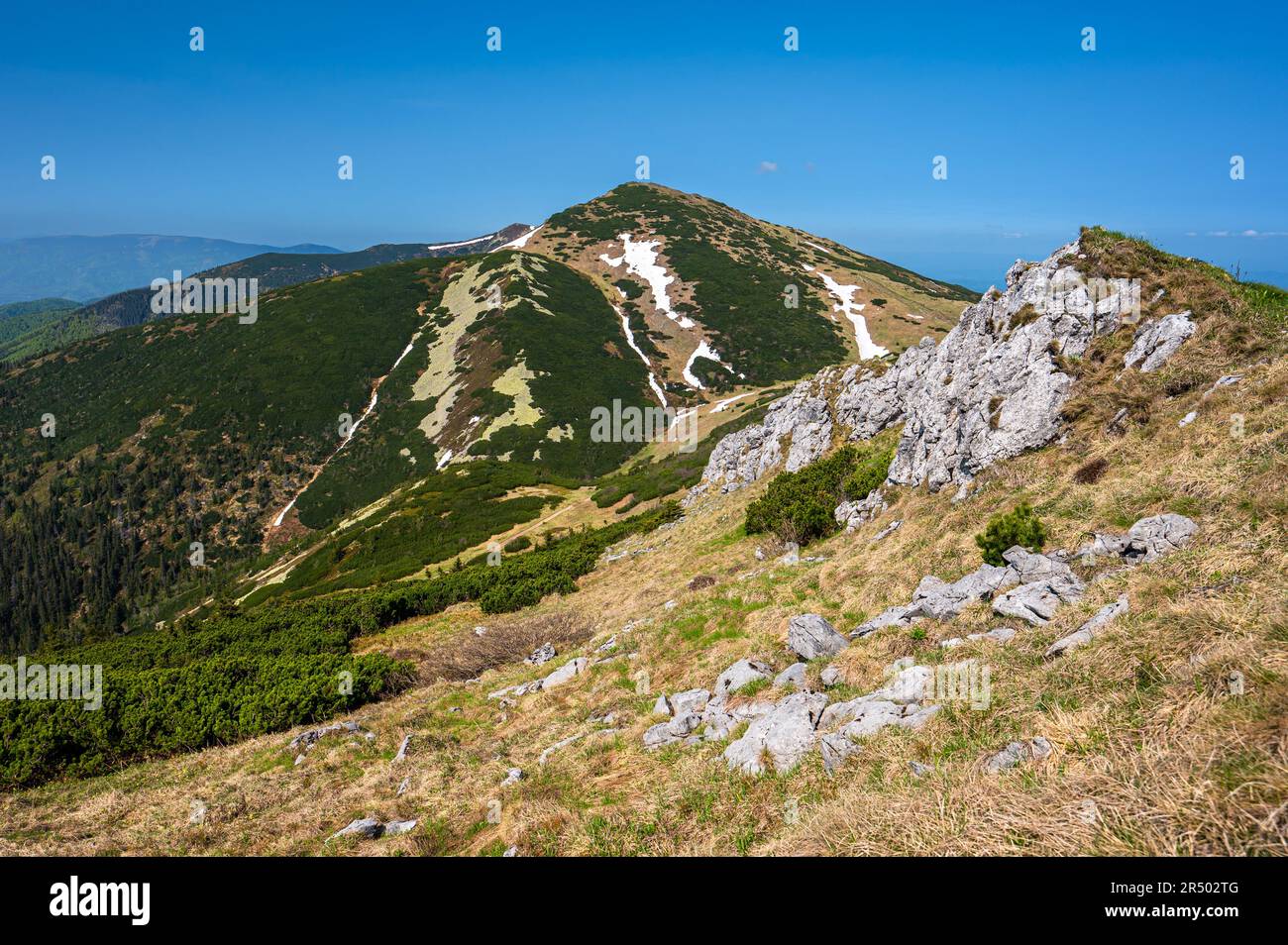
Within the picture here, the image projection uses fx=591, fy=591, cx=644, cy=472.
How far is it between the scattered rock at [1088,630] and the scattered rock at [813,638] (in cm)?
414

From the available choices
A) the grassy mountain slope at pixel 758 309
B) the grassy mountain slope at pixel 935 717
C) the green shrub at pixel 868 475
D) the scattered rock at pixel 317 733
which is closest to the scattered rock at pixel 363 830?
the grassy mountain slope at pixel 935 717

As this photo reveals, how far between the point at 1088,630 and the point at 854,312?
579ft

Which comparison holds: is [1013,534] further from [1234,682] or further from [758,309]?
[758,309]

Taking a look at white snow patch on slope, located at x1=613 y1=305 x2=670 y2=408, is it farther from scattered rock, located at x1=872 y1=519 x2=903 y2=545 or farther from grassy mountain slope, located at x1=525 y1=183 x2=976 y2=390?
scattered rock, located at x1=872 y1=519 x2=903 y2=545

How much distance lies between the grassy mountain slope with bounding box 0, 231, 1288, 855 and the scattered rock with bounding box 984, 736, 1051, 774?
4.4 inches

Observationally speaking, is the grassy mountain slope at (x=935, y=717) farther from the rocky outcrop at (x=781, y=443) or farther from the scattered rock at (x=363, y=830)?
the rocky outcrop at (x=781, y=443)

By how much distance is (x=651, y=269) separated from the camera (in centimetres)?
18512

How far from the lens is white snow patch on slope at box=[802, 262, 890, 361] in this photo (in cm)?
14875

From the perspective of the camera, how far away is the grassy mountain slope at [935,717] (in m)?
5.22

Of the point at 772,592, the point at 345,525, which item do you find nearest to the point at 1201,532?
the point at 772,592

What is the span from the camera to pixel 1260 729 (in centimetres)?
485

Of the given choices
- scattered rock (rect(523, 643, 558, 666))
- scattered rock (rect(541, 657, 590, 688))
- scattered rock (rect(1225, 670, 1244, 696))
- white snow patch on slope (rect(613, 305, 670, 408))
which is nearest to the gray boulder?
scattered rock (rect(1225, 670, 1244, 696))
